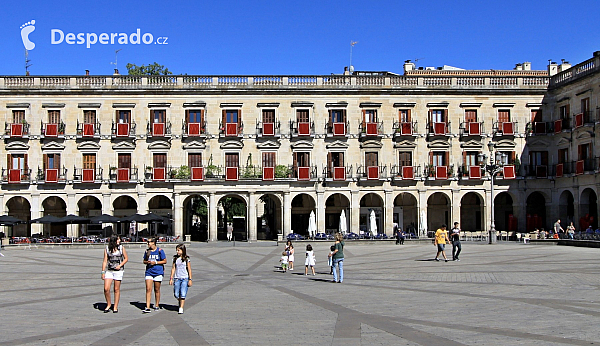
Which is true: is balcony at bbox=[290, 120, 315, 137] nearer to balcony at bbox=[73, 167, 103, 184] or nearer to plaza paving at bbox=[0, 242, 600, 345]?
balcony at bbox=[73, 167, 103, 184]

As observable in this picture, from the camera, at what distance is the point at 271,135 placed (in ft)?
195

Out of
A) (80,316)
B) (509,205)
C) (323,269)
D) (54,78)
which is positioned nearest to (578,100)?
(509,205)

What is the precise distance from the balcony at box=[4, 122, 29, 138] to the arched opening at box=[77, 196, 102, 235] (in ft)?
24.0

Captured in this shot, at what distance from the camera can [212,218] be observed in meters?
58.3

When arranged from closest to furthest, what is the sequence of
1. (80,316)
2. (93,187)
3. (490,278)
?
(80,316), (490,278), (93,187)

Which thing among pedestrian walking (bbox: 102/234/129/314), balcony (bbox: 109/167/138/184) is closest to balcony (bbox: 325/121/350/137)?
balcony (bbox: 109/167/138/184)

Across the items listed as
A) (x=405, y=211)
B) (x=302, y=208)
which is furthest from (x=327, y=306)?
(x=302, y=208)

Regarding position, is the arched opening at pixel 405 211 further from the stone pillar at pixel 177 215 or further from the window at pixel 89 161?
the window at pixel 89 161

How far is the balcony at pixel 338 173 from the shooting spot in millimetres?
59500

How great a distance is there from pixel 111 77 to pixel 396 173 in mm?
25240

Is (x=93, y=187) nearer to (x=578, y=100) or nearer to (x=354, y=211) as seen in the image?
(x=354, y=211)

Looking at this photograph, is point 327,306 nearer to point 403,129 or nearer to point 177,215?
point 177,215

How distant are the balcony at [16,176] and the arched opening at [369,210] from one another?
28.4 meters

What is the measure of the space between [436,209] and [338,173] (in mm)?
10396
